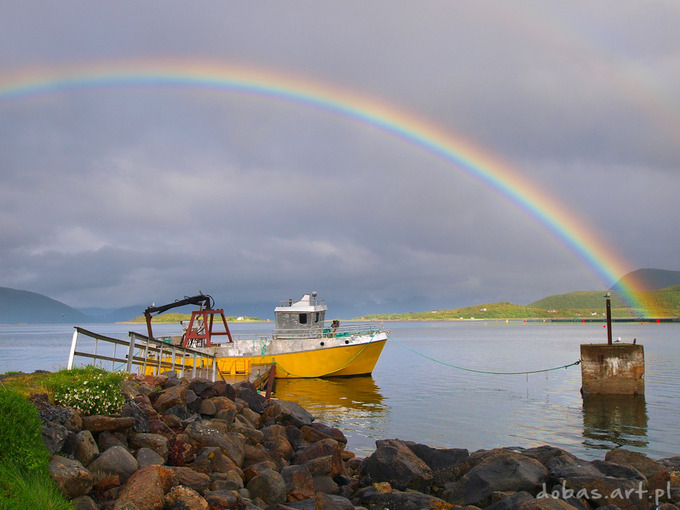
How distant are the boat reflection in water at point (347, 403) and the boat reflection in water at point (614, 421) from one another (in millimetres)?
8064

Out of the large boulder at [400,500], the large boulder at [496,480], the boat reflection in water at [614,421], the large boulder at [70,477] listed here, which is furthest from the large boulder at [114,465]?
the boat reflection in water at [614,421]

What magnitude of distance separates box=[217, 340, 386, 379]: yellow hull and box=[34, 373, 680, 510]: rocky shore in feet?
75.5

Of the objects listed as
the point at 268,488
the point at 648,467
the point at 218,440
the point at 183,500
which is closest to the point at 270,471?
the point at 268,488

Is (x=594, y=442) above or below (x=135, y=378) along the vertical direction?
below

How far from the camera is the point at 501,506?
30.3 ft

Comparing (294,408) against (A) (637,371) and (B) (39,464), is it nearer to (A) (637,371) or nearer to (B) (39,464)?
(B) (39,464)

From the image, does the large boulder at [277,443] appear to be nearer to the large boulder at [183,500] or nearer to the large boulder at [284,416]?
the large boulder at [284,416]

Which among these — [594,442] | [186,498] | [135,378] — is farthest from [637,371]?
[186,498]

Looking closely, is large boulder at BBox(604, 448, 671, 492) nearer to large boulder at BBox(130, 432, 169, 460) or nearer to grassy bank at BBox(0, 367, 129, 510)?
large boulder at BBox(130, 432, 169, 460)

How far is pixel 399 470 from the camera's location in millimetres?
11352

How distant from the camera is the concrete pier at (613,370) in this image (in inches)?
1051

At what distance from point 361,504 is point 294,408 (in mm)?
6510

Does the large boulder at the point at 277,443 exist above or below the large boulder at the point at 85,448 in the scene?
below

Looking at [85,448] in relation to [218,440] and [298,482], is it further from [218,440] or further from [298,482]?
[298,482]
